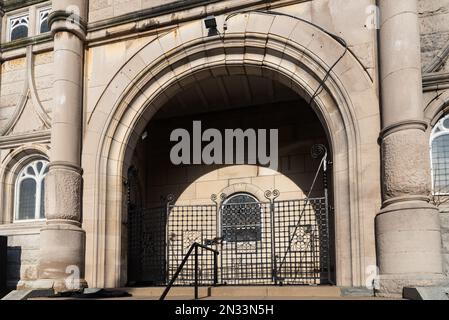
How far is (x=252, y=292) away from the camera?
331 inches

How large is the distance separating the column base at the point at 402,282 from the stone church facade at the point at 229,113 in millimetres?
18

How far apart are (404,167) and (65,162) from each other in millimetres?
5781

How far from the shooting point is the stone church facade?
25.6ft

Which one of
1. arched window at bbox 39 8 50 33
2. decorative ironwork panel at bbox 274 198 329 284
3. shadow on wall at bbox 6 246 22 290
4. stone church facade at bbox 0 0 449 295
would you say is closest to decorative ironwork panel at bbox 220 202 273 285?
decorative ironwork panel at bbox 274 198 329 284

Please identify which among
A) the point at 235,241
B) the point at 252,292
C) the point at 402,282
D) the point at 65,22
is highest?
the point at 65,22

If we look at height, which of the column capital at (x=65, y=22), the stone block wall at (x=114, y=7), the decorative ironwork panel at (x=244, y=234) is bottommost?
the decorative ironwork panel at (x=244, y=234)

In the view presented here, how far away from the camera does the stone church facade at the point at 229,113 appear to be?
7.80 metres

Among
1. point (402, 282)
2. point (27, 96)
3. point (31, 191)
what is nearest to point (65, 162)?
point (31, 191)

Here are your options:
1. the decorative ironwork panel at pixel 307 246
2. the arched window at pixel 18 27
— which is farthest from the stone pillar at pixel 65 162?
the decorative ironwork panel at pixel 307 246

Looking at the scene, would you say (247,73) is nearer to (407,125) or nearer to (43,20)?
(407,125)

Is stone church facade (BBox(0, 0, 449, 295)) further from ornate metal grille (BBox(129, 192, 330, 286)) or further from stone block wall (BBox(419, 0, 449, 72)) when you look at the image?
ornate metal grille (BBox(129, 192, 330, 286))

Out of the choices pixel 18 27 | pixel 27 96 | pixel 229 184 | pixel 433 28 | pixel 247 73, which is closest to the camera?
pixel 433 28

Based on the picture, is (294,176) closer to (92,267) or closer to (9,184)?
(92,267)

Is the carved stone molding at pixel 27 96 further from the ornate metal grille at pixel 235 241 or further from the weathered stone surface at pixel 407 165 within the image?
the weathered stone surface at pixel 407 165
